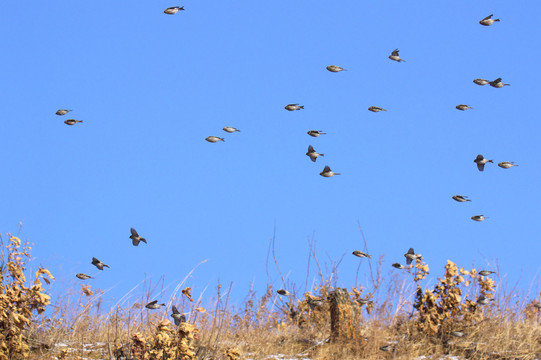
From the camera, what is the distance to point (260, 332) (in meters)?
A: 10.5

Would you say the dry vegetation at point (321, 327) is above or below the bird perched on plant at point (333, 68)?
below

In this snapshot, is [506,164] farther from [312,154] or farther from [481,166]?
[312,154]

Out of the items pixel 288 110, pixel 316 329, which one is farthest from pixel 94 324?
pixel 288 110

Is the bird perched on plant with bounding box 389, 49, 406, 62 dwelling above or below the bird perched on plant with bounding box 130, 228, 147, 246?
above

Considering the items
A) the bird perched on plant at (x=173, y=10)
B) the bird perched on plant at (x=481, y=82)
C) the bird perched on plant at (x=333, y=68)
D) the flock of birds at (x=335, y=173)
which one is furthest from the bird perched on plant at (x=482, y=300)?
the bird perched on plant at (x=173, y=10)

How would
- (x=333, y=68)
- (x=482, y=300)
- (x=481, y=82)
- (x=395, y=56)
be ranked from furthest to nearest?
1. (x=395, y=56)
2. (x=333, y=68)
3. (x=481, y=82)
4. (x=482, y=300)

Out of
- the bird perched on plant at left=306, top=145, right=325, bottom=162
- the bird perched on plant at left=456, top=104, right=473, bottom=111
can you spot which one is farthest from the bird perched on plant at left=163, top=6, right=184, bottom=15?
the bird perched on plant at left=456, top=104, right=473, bottom=111

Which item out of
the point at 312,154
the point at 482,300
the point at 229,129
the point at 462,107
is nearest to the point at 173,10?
the point at 229,129

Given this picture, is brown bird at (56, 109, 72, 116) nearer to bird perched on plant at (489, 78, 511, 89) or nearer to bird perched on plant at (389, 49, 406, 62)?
bird perched on plant at (389, 49, 406, 62)

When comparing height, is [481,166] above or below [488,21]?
below

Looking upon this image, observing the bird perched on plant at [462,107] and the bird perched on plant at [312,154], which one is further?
the bird perched on plant at [462,107]

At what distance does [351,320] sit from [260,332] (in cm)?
166

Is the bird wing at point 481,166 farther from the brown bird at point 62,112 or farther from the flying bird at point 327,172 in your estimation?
the brown bird at point 62,112

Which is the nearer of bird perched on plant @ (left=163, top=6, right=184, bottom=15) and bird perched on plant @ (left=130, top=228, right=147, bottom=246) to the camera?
bird perched on plant @ (left=130, top=228, right=147, bottom=246)
